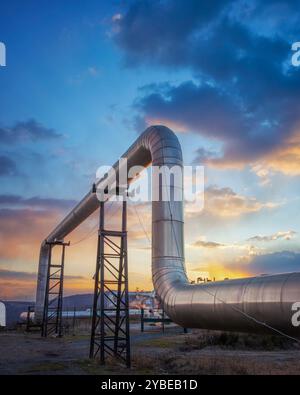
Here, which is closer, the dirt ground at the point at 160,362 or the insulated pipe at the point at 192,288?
the insulated pipe at the point at 192,288

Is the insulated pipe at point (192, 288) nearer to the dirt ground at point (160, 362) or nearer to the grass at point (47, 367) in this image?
the dirt ground at point (160, 362)

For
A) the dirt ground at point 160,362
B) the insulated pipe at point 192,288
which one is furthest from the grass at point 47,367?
the insulated pipe at point 192,288

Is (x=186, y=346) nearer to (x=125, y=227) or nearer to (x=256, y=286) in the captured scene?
(x=125, y=227)

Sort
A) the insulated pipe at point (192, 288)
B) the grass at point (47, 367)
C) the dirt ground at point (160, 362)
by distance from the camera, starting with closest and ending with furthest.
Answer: the insulated pipe at point (192, 288)
the dirt ground at point (160, 362)
the grass at point (47, 367)

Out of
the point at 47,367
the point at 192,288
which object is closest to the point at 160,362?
the point at 47,367

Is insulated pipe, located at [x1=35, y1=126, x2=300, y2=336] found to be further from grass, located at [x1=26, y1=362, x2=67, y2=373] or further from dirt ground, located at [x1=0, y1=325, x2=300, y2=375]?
grass, located at [x1=26, y1=362, x2=67, y2=373]

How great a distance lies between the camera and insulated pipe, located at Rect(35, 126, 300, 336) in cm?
762

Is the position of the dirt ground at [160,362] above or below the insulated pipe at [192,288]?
below

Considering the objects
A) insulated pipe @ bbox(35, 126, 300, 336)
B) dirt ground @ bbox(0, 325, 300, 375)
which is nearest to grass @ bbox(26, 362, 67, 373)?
dirt ground @ bbox(0, 325, 300, 375)

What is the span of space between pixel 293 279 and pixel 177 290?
3957mm

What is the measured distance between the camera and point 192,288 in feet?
33.2

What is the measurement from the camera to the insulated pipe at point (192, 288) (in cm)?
762

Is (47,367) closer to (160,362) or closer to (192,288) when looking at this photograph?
(160,362)

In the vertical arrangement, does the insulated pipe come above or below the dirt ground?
above
